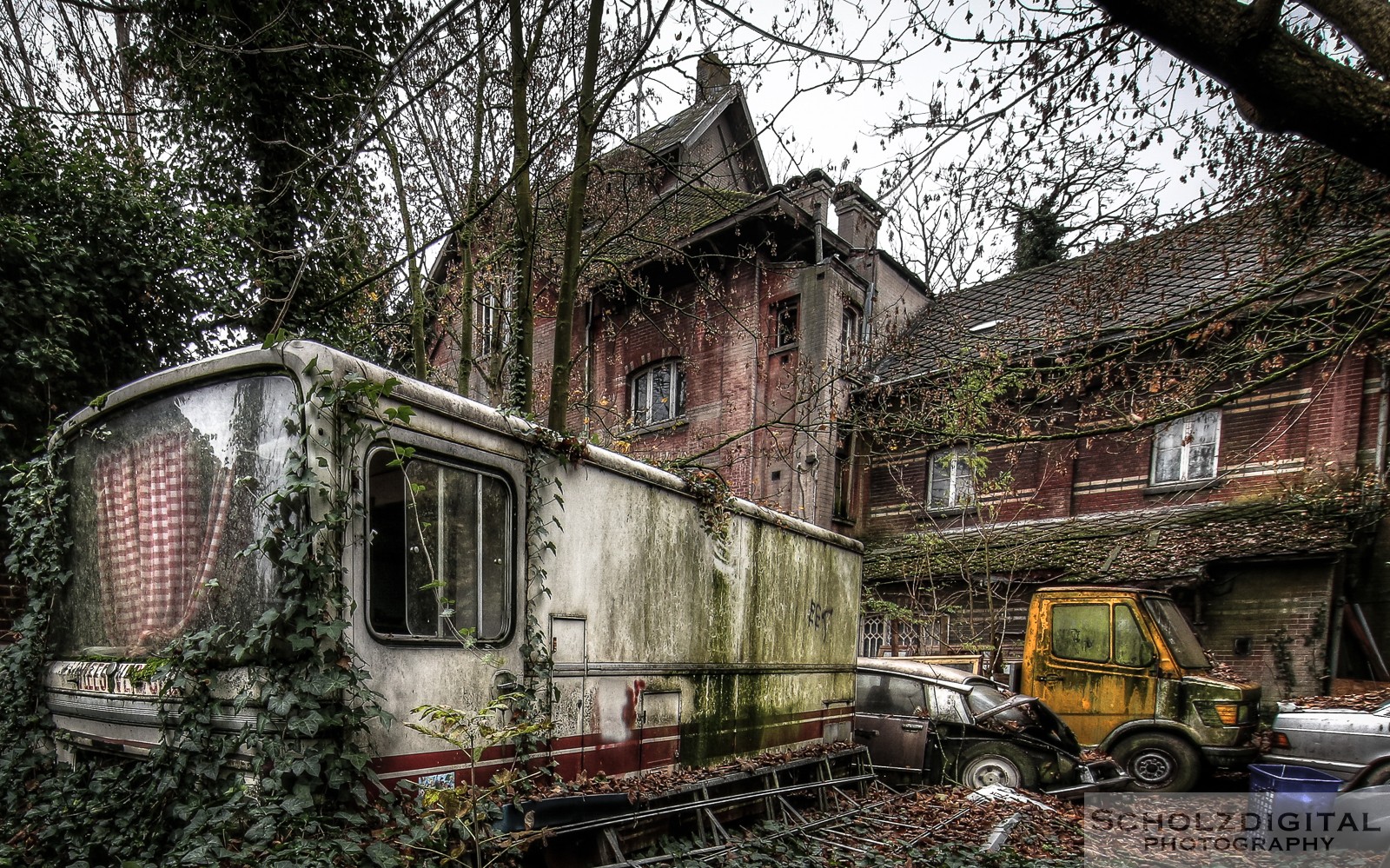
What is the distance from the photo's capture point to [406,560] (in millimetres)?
3754

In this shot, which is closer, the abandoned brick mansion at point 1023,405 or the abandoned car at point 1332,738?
the abandoned brick mansion at point 1023,405

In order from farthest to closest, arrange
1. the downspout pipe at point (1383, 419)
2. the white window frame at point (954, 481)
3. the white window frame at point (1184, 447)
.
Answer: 1. the white window frame at point (954, 481)
2. the white window frame at point (1184, 447)
3. the downspout pipe at point (1383, 419)

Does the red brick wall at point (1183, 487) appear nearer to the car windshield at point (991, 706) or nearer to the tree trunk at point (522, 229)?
the car windshield at point (991, 706)

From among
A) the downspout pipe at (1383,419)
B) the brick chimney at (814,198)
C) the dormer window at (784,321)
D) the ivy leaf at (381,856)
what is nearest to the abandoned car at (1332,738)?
the downspout pipe at (1383,419)

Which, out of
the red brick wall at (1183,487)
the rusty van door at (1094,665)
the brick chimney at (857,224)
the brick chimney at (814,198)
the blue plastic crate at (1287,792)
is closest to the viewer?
the blue plastic crate at (1287,792)

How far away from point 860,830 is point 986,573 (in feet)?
22.3

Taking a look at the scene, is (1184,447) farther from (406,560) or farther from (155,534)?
(155,534)

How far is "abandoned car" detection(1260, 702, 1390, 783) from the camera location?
8.19 meters

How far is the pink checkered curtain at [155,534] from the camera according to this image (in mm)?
3686

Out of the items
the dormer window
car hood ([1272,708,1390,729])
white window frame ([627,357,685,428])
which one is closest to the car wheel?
car hood ([1272,708,1390,729])

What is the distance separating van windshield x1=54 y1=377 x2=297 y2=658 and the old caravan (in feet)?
0.04

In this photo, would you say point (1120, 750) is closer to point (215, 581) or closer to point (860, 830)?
point (860, 830)

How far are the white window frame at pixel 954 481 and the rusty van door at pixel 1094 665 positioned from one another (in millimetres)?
3529

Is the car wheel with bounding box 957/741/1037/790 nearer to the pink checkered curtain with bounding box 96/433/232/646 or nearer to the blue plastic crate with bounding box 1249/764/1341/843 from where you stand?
the blue plastic crate with bounding box 1249/764/1341/843
